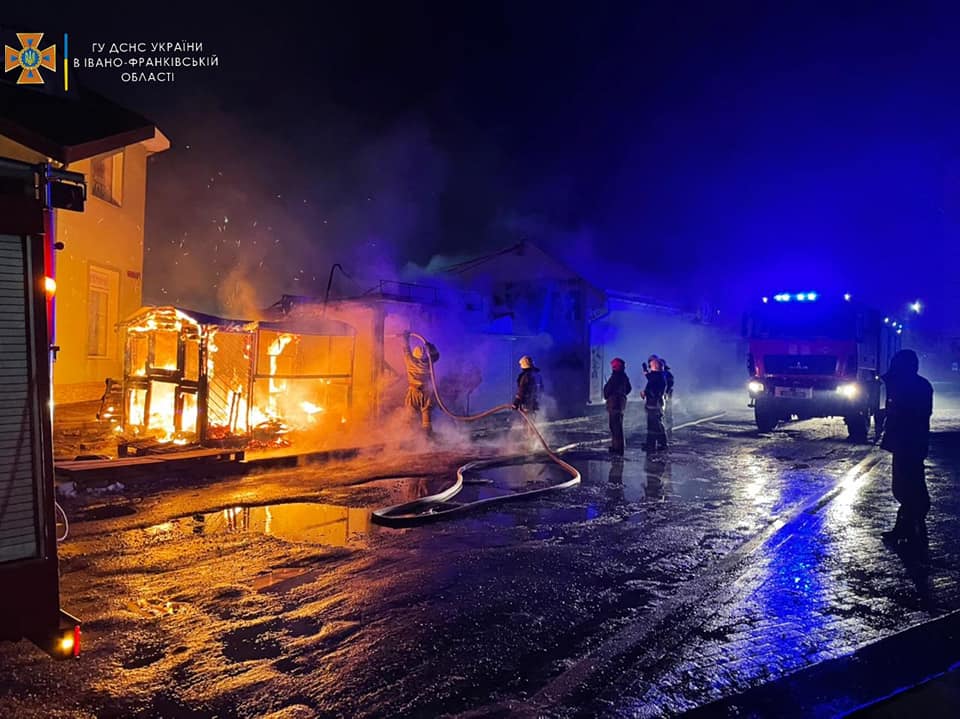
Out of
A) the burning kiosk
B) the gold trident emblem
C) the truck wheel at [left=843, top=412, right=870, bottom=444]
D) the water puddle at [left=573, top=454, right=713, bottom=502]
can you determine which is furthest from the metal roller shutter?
the truck wheel at [left=843, top=412, right=870, bottom=444]

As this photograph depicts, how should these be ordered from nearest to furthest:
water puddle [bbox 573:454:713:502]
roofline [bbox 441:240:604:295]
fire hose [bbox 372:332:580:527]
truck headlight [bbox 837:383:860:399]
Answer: fire hose [bbox 372:332:580:527]
water puddle [bbox 573:454:713:502]
truck headlight [bbox 837:383:860:399]
roofline [bbox 441:240:604:295]

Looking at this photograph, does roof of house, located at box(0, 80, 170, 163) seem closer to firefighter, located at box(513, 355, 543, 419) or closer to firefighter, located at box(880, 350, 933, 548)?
firefighter, located at box(880, 350, 933, 548)

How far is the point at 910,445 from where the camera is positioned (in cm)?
614

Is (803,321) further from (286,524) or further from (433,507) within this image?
(286,524)

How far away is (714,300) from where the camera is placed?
3638 centimetres

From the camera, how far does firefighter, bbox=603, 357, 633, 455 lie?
11.0 metres

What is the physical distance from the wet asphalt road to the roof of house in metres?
3.16

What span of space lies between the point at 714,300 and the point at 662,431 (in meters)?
26.8

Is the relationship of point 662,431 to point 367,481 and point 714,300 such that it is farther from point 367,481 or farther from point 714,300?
point 714,300

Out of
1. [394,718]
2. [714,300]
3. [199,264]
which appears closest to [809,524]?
[394,718]

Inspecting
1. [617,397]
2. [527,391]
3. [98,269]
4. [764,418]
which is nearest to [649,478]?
[617,397]

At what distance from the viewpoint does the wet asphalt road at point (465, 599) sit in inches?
130

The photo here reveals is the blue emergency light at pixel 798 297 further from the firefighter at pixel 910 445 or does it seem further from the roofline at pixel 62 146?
the roofline at pixel 62 146

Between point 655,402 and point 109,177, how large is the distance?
11526 mm
